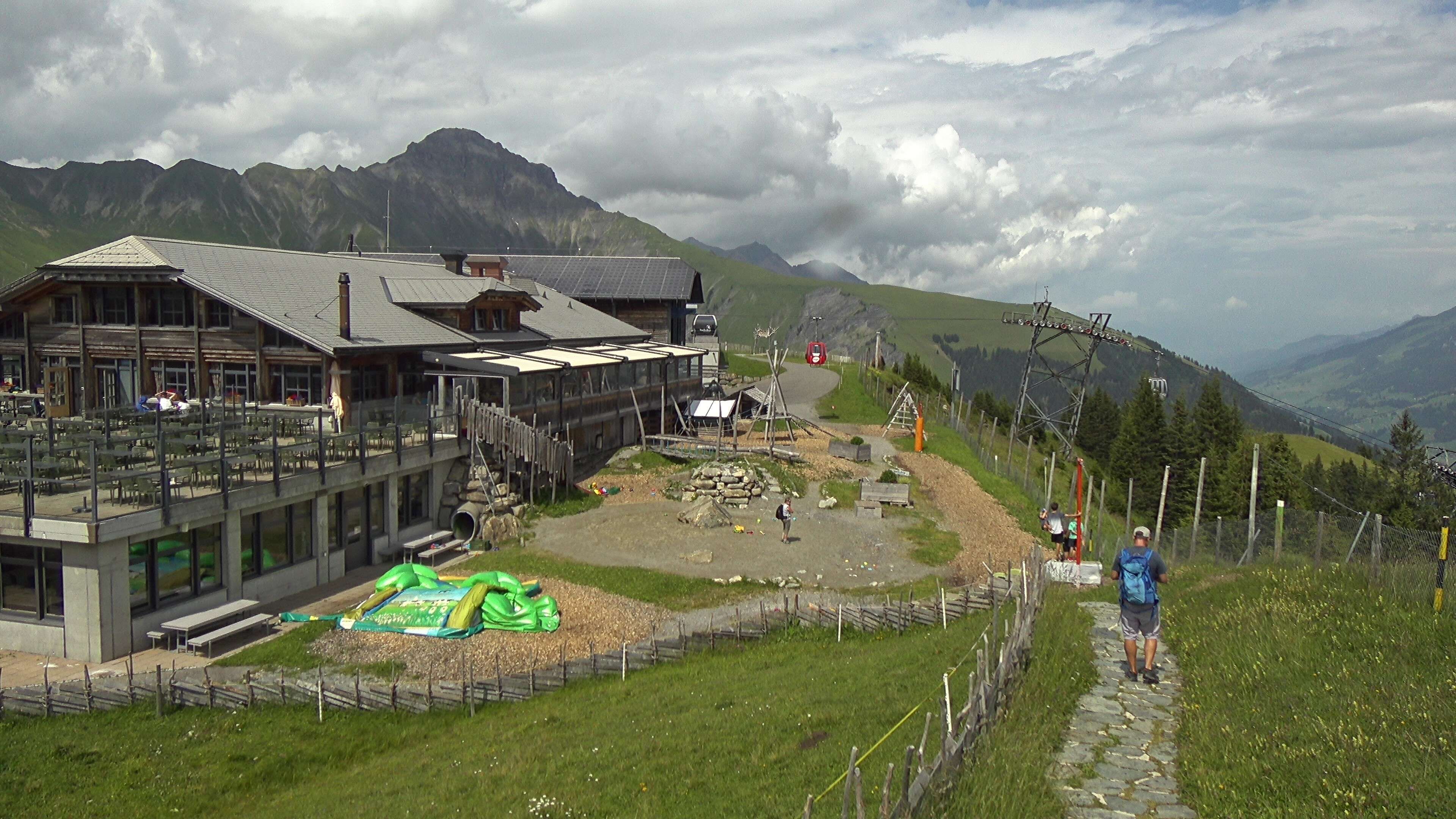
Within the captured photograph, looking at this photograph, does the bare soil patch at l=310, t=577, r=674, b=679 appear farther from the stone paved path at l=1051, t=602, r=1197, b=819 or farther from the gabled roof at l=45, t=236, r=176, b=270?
the gabled roof at l=45, t=236, r=176, b=270

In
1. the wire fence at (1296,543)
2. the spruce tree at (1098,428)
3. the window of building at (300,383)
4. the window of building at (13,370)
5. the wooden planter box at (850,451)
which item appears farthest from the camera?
the spruce tree at (1098,428)

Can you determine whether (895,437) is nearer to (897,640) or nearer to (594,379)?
(594,379)

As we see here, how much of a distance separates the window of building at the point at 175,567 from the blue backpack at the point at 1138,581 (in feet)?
66.8

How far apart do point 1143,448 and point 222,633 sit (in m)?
67.6

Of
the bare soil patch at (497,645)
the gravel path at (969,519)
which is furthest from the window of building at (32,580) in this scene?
the gravel path at (969,519)

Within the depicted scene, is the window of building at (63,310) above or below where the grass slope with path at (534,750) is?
above

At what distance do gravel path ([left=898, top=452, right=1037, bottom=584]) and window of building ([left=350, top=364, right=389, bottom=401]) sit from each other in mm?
21336

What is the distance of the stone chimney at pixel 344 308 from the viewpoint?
3294cm

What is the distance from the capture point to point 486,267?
193 ft

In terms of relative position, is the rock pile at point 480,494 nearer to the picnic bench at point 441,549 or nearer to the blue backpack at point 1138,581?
the picnic bench at point 441,549

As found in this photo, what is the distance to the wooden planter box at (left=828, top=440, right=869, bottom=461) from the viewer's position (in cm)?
4500

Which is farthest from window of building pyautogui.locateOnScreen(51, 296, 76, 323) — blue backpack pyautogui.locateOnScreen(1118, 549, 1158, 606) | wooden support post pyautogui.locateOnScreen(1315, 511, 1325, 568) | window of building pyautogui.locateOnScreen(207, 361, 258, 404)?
wooden support post pyautogui.locateOnScreen(1315, 511, 1325, 568)

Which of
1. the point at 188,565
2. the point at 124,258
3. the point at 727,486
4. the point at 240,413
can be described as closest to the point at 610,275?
the point at 727,486

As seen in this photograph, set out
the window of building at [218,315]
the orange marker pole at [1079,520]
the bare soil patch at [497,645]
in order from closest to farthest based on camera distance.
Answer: the bare soil patch at [497,645]
the orange marker pole at [1079,520]
the window of building at [218,315]
